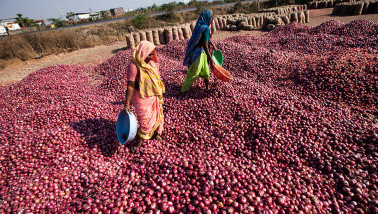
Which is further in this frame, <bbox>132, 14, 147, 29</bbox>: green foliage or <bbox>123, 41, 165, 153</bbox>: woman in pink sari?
<bbox>132, 14, 147, 29</bbox>: green foliage

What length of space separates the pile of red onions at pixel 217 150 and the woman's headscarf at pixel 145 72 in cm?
110

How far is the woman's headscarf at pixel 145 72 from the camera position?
281cm

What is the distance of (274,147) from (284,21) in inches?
539

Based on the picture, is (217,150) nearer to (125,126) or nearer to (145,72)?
(125,126)

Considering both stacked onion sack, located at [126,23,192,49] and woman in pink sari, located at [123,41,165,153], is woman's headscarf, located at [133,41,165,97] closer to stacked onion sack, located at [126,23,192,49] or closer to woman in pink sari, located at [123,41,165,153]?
woman in pink sari, located at [123,41,165,153]

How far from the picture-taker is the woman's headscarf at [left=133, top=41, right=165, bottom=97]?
2.81m

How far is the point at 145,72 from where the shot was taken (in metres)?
2.91

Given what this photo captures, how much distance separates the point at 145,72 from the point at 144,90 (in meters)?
0.29

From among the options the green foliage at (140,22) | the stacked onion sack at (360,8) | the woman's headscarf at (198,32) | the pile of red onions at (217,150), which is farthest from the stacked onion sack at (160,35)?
the stacked onion sack at (360,8)

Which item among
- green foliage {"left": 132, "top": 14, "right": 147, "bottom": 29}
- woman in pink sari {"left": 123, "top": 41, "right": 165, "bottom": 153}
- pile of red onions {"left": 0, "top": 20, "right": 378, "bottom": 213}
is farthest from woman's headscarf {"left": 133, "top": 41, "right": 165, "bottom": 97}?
green foliage {"left": 132, "top": 14, "right": 147, "bottom": 29}

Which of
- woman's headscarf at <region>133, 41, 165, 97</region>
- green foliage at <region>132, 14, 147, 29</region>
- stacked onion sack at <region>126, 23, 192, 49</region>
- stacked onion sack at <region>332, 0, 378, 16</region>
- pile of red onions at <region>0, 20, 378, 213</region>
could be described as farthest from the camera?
green foliage at <region>132, 14, 147, 29</region>

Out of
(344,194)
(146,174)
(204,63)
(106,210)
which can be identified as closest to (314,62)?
(204,63)

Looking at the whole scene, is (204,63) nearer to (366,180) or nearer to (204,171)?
(204,171)

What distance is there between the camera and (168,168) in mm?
2791
